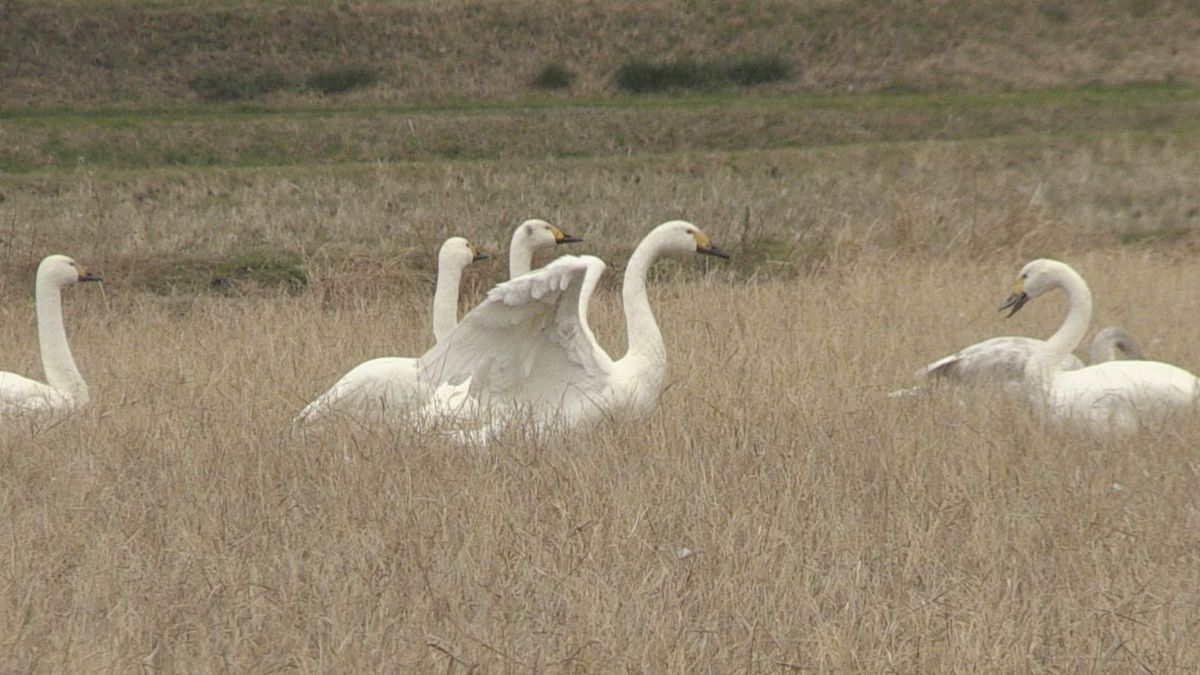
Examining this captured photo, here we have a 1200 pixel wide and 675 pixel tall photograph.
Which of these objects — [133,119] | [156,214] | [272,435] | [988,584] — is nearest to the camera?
[988,584]

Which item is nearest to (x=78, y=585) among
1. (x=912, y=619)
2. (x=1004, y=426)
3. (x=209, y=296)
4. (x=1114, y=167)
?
(x=912, y=619)

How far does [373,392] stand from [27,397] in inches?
60.3

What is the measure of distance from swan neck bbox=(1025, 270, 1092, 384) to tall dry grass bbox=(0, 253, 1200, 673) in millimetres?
306

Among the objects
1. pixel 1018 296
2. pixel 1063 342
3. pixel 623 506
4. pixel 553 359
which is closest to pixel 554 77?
pixel 1018 296

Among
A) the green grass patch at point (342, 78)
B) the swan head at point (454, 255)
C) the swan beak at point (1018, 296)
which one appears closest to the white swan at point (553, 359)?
the swan head at point (454, 255)

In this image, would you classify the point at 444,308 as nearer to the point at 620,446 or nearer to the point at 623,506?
the point at 620,446

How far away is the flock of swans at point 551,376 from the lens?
6.54 metres

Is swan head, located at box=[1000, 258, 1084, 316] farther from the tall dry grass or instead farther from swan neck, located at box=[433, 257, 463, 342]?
swan neck, located at box=[433, 257, 463, 342]

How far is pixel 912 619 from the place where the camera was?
166 inches

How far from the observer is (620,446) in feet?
20.6

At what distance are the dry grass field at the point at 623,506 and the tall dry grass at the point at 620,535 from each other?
2 centimetres

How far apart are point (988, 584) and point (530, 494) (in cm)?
175

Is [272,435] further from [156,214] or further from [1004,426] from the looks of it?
[156,214]

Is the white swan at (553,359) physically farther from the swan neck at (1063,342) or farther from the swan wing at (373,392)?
the swan neck at (1063,342)
